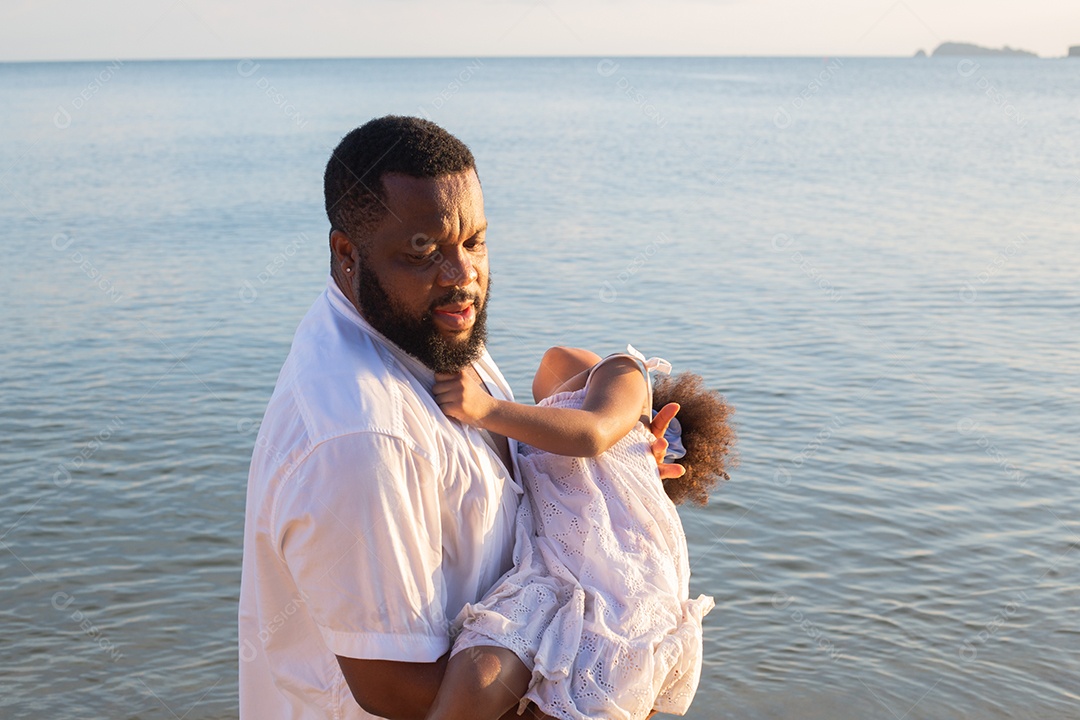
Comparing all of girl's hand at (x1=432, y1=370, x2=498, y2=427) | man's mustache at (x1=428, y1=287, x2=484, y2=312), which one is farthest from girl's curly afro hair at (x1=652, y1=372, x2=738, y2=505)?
man's mustache at (x1=428, y1=287, x2=484, y2=312)

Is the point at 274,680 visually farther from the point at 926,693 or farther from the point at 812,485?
the point at 812,485

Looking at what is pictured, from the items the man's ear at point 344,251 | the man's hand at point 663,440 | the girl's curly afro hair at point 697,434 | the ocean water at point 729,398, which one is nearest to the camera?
the man's ear at point 344,251

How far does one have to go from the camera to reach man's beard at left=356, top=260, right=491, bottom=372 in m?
2.36

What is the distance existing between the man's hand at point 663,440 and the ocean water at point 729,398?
296cm

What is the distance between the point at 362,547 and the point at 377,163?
32.2 inches

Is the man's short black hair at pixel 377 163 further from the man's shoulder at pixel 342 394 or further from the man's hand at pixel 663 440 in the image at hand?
the man's hand at pixel 663 440

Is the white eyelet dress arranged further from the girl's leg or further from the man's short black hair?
the man's short black hair

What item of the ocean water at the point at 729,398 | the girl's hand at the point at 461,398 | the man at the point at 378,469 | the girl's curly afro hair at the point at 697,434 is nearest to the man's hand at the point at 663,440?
the girl's curly afro hair at the point at 697,434

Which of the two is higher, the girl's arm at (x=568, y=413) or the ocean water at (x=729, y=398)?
the girl's arm at (x=568, y=413)

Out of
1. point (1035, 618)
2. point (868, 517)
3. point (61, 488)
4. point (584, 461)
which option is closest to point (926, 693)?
point (1035, 618)

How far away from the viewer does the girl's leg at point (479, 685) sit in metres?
2.10

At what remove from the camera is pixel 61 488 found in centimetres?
778

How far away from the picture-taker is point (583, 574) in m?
2.44

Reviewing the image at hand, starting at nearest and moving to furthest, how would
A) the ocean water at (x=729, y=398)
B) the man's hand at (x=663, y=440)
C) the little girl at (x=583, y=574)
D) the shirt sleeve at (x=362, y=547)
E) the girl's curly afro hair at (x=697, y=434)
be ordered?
the shirt sleeve at (x=362, y=547), the little girl at (x=583, y=574), the man's hand at (x=663, y=440), the girl's curly afro hair at (x=697, y=434), the ocean water at (x=729, y=398)
